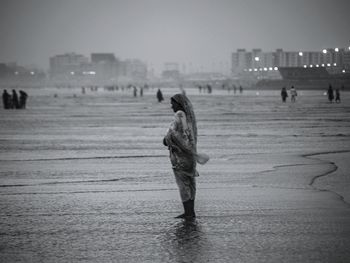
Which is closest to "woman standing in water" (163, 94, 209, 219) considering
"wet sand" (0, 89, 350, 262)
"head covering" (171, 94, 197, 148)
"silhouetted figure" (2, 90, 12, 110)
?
"head covering" (171, 94, 197, 148)

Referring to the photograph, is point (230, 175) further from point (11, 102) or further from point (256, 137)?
point (11, 102)

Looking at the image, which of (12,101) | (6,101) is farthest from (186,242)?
(12,101)

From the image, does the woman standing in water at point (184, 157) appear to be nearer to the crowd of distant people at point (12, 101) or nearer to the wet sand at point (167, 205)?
the wet sand at point (167, 205)

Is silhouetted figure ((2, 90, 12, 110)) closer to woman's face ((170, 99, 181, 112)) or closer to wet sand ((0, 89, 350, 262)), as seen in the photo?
wet sand ((0, 89, 350, 262))

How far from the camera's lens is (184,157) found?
26.3 ft

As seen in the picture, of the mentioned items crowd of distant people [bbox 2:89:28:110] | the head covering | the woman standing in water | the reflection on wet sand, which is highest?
the head covering

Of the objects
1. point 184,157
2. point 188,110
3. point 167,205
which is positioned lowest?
point 167,205

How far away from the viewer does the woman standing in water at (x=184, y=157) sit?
7.91 meters

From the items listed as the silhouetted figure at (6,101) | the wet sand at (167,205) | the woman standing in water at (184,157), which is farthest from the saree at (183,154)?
the silhouetted figure at (6,101)

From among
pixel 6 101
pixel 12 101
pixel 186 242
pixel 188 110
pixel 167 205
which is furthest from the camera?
pixel 12 101

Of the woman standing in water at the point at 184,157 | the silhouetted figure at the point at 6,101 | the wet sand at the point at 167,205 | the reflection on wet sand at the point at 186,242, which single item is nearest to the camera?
the reflection on wet sand at the point at 186,242

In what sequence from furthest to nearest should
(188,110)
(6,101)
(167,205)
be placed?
(6,101)
(167,205)
(188,110)

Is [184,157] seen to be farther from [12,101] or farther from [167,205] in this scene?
[12,101]

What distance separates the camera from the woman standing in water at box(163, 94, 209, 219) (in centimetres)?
791
